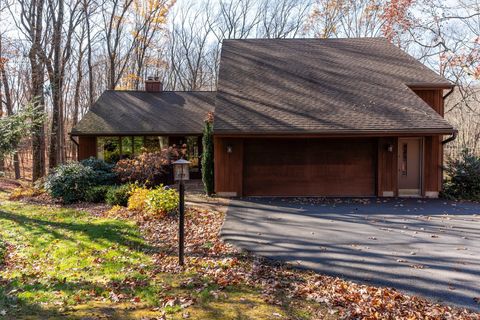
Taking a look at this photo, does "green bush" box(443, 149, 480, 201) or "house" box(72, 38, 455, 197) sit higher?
"house" box(72, 38, 455, 197)

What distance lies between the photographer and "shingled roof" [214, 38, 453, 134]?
1207 centimetres

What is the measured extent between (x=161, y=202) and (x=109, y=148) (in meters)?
8.64

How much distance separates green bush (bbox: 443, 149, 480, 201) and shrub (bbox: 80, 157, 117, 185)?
12.3 meters

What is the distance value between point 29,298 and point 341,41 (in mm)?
17366

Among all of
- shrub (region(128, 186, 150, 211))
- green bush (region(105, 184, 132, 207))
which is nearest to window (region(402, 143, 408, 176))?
shrub (region(128, 186, 150, 211))

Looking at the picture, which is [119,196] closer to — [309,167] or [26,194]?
[26,194]

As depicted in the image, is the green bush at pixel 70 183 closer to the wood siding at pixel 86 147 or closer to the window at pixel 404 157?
the wood siding at pixel 86 147

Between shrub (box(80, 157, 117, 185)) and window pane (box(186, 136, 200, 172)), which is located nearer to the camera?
shrub (box(80, 157, 117, 185))

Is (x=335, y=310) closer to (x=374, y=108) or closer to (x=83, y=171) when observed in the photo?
(x=374, y=108)

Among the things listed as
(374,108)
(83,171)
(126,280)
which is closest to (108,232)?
(126,280)

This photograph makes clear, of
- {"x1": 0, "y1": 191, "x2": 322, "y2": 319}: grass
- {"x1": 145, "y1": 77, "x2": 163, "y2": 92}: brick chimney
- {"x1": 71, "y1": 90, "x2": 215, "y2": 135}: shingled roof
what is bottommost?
{"x1": 0, "y1": 191, "x2": 322, "y2": 319}: grass

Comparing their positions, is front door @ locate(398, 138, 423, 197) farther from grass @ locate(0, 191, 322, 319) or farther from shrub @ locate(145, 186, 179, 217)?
grass @ locate(0, 191, 322, 319)

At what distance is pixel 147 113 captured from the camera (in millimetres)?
17953

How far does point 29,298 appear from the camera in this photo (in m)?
4.71
